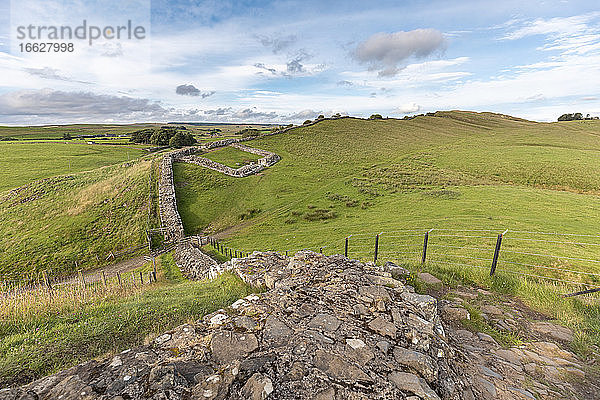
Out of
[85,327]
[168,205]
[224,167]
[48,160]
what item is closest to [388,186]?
[224,167]

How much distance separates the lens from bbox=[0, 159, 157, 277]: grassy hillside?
20859 mm

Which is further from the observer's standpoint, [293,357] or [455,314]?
[455,314]

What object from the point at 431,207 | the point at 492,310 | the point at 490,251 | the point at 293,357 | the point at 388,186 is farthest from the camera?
the point at 388,186

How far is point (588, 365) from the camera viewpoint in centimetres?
530

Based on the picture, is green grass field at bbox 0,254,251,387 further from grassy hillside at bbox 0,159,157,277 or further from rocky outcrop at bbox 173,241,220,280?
grassy hillside at bbox 0,159,157,277

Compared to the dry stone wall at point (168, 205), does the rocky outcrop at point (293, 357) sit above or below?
above

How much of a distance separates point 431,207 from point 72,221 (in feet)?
110

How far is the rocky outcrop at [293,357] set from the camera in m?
3.60

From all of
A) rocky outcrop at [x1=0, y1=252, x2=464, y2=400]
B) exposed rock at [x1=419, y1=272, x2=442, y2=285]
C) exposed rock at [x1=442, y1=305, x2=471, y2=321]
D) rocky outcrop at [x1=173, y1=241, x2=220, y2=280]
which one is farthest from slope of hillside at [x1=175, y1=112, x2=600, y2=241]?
rocky outcrop at [x1=0, y1=252, x2=464, y2=400]

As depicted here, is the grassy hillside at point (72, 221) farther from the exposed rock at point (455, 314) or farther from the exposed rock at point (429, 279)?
the exposed rock at point (455, 314)

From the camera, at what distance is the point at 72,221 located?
24.9 metres

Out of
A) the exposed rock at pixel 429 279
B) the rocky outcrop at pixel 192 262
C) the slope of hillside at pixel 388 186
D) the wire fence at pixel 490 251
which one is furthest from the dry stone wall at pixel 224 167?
the exposed rock at pixel 429 279

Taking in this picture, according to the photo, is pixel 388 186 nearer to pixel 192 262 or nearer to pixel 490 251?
→ pixel 490 251

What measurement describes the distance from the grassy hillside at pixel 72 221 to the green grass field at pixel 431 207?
184 inches
